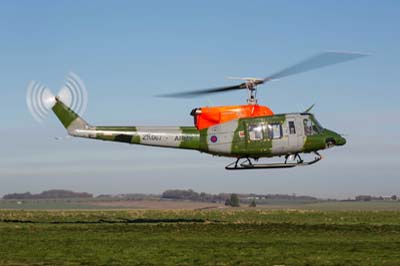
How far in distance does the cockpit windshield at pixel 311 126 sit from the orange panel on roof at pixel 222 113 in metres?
2.76

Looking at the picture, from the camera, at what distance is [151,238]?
109 ft

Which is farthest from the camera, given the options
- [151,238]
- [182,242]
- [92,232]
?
[92,232]

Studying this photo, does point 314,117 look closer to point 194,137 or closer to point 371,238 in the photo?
point 194,137

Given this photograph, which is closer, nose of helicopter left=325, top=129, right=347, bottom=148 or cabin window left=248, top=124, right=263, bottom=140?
cabin window left=248, top=124, right=263, bottom=140

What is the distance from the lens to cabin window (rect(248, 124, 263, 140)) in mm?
43156

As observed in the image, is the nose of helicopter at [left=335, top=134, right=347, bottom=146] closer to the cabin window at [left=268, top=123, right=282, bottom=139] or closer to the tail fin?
the cabin window at [left=268, top=123, right=282, bottom=139]

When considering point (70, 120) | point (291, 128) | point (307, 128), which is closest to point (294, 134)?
point (291, 128)

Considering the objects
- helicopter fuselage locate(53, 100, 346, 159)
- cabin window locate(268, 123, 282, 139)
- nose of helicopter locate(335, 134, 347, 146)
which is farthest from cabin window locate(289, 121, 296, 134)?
nose of helicopter locate(335, 134, 347, 146)

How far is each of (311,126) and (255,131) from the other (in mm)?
4136

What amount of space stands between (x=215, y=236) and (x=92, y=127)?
12484 millimetres

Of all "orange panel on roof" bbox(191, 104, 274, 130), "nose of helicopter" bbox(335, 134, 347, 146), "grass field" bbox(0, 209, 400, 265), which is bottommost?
"grass field" bbox(0, 209, 400, 265)

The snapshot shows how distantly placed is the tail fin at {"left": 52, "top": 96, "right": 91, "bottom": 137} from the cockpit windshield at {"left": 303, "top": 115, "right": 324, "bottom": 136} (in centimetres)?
1485

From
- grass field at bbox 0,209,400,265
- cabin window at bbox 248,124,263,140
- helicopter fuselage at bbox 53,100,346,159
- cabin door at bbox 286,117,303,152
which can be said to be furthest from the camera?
cabin door at bbox 286,117,303,152

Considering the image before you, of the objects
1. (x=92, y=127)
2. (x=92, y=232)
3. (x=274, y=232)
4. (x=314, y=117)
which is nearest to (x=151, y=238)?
(x=92, y=232)
